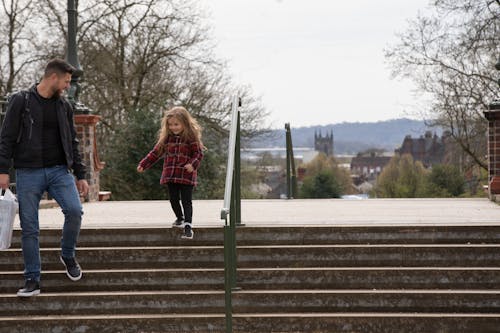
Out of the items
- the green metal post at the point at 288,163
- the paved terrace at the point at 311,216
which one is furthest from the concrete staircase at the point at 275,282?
the green metal post at the point at 288,163

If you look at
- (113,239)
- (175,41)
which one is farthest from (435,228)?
(175,41)

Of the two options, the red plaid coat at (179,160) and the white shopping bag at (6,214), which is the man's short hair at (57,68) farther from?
the red plaid coat at (179,160)

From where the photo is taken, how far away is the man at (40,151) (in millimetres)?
6234

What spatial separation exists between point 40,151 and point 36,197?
1.12 ft

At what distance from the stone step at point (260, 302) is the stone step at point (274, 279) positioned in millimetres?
195

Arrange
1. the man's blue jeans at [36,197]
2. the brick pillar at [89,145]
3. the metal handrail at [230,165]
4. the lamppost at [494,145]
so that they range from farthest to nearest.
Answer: the brick pillar at [89,145]
the lamppost at [494,145]
the man's blue jeans at [36,197]
the metal handrail at [230,165]

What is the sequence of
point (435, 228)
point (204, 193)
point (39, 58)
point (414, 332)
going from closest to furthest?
point (414, 332) → point (435, 228) → point (204, 193) → point (39, 58)

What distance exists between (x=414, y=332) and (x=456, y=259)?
1.04m

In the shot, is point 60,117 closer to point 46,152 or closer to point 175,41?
point 46,152

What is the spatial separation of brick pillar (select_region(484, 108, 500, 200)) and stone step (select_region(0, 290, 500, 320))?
18.4ft

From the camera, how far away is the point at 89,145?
14.0 m

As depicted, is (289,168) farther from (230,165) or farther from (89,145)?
(230,165)

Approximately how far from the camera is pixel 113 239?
7.41 m

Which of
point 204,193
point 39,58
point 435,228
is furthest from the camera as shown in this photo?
point 39,58
